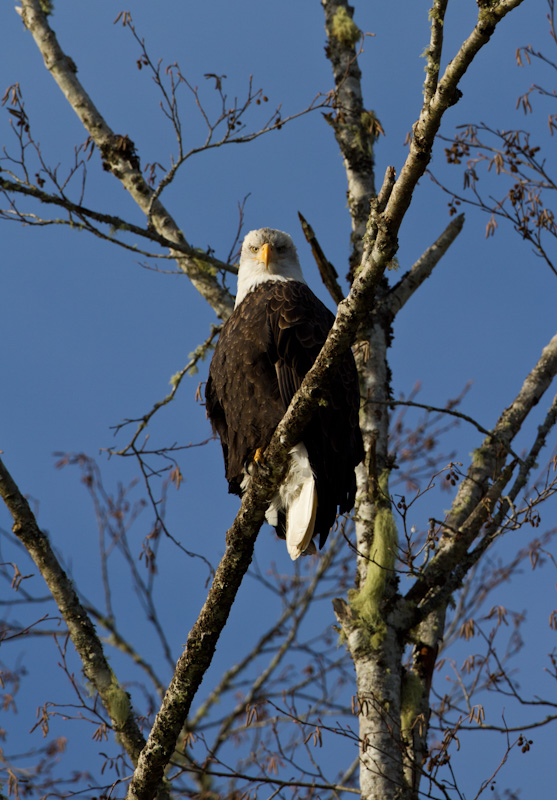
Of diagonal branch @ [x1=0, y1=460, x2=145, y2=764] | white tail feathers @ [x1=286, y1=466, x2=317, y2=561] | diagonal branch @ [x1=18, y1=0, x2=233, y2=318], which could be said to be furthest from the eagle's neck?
diagonal branch @ [x1=0, y1=460, x2=145, y2=764]

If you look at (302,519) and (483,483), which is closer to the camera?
(302,519)

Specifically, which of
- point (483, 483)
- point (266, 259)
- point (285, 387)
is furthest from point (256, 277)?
point (483, 483)

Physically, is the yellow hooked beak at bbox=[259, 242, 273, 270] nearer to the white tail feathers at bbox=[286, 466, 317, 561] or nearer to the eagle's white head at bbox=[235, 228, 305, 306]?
the eagle's white head at bbox=[235, 228, 305, 306]

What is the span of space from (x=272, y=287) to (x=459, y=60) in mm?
2015

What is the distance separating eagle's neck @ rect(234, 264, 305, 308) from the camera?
4.83m

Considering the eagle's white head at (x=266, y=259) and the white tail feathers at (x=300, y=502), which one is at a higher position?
the eagle's white head at (x=266, y=259)

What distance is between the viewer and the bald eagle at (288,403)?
3.97m

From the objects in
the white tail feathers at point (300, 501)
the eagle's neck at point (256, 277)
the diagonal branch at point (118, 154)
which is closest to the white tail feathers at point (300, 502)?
the white tail feathers at point (300, 501)

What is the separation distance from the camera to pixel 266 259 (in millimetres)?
4977

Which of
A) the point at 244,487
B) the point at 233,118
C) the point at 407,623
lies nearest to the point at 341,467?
the point at 244,487

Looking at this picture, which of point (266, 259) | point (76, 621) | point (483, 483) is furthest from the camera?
point (483, 483)

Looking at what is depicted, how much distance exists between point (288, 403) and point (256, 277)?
4.38 feet

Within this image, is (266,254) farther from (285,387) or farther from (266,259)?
(285,387)

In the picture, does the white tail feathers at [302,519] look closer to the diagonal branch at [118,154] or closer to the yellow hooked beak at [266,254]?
the yellow hooked beak at [266,254]
